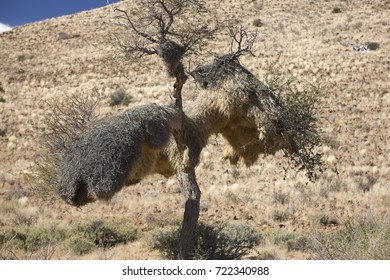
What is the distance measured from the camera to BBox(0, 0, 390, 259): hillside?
16234 millimetres

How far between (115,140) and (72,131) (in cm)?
203

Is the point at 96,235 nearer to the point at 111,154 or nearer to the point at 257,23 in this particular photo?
the point at 111,154

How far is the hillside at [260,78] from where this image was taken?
16.2m

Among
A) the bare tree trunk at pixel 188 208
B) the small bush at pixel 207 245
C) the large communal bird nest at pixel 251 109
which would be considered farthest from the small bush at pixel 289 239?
the bare tree trunk at pixel 188 208

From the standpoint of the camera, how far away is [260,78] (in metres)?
32.1

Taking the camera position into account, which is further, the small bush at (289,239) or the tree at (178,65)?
the small bush at (289,239)

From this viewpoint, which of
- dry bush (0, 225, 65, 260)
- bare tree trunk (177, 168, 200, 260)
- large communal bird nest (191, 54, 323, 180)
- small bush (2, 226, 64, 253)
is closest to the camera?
bare tree trunk (177, 168, 200, 260)

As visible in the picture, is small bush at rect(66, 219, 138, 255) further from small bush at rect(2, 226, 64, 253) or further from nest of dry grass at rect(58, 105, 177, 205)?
nest of dry grass at rect(58, 105, 177, 205)

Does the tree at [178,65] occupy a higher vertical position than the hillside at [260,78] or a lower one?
higher

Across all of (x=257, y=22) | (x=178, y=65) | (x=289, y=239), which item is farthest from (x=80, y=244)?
(x=257, y=22)

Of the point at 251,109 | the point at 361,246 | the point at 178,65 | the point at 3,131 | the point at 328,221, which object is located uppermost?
the point at 178,65

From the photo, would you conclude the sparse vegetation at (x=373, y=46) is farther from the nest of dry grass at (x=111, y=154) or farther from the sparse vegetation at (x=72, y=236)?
the nest of dry grass at (x=111, y=154)

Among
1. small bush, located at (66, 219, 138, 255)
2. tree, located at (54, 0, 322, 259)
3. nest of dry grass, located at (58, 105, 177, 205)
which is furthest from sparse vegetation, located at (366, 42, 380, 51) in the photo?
nest of dry grass, located at (58, 105, 177, 205)
